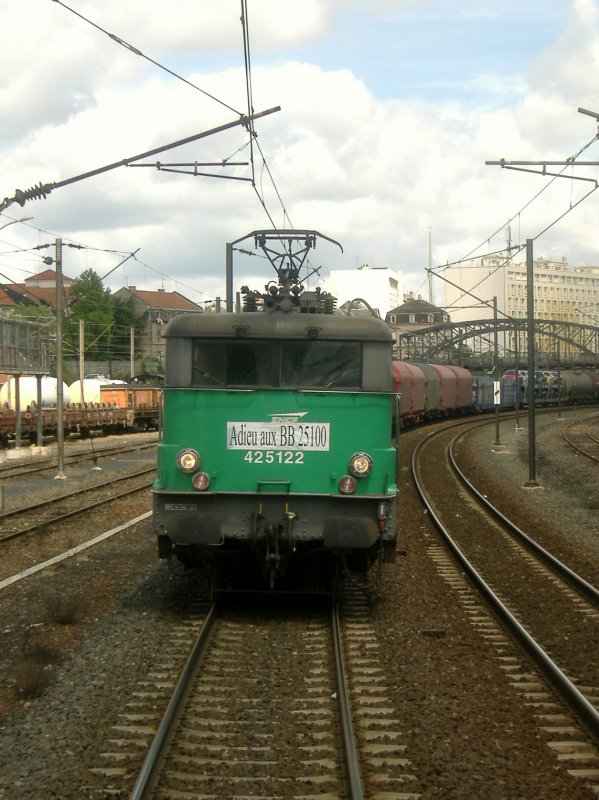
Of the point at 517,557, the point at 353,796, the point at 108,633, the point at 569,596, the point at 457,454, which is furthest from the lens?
the point at 457,454

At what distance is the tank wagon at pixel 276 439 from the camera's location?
349 inches

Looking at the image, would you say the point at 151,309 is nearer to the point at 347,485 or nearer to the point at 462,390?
the point at 462,390

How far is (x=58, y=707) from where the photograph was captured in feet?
21.8

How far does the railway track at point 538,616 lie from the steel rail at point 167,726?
91.0 inches

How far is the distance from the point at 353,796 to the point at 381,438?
170 inches

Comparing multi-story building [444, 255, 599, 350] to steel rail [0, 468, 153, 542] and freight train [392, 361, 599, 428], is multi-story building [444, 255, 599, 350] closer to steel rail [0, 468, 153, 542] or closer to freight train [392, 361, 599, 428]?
freight train [392, 361, 599, 428]

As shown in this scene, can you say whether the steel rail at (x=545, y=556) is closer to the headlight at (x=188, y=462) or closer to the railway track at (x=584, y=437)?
the headlight at (x=188, y=462)

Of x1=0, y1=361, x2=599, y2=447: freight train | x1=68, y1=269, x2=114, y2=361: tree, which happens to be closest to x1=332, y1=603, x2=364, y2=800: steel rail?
x1=0, y1=361, x2=599, y2=447: freight train

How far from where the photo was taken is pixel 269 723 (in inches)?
249

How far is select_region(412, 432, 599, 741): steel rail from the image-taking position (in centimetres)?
639

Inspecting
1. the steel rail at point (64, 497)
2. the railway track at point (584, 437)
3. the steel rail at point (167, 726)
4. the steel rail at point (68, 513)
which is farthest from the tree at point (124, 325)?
the steel rail at point (167, 726)

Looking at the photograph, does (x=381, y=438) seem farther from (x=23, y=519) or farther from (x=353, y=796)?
(x=23, y=519)

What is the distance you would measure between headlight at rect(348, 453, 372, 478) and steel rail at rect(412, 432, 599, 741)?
1901 mm

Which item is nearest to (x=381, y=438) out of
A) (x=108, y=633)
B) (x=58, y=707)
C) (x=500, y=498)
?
(x=108, y=633)
